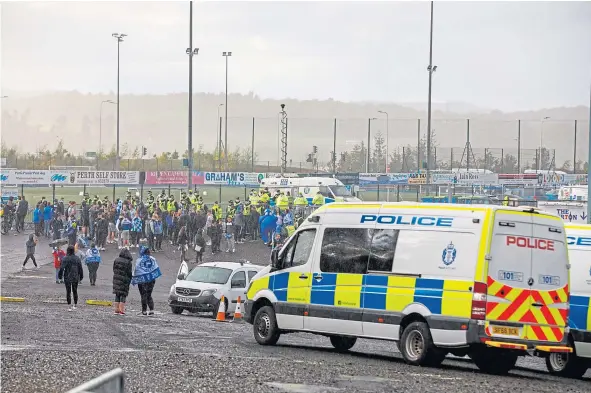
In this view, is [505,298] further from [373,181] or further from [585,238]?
[373,181]

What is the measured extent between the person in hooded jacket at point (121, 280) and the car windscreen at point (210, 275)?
2604 millimetres

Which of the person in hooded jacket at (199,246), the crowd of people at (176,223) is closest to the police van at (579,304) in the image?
the crowd of people at (176,223)

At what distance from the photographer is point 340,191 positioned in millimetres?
57156

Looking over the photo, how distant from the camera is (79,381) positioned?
45.0ft

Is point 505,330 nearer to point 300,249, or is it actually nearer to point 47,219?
point 300,249

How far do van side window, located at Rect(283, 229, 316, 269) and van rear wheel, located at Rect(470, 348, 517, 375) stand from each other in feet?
11.8

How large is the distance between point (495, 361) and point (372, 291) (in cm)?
220

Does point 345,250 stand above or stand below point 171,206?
above

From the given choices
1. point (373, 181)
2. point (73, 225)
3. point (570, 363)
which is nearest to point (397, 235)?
point (570, 363)

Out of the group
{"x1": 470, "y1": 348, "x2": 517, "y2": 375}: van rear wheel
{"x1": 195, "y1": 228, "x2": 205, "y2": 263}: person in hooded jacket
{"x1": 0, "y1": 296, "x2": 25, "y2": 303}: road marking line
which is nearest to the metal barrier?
{"x1": 470, "y1": 348, "x2": 517, "y2": 375}: van rear wheel

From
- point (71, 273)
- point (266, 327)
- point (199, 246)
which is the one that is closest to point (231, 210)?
point (199, 246)

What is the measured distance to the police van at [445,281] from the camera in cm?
1620

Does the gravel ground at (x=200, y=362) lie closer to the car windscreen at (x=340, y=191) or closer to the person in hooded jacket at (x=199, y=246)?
the person in hooded jacket at (x=199, y=246)

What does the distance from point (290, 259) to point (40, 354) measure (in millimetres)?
4784
